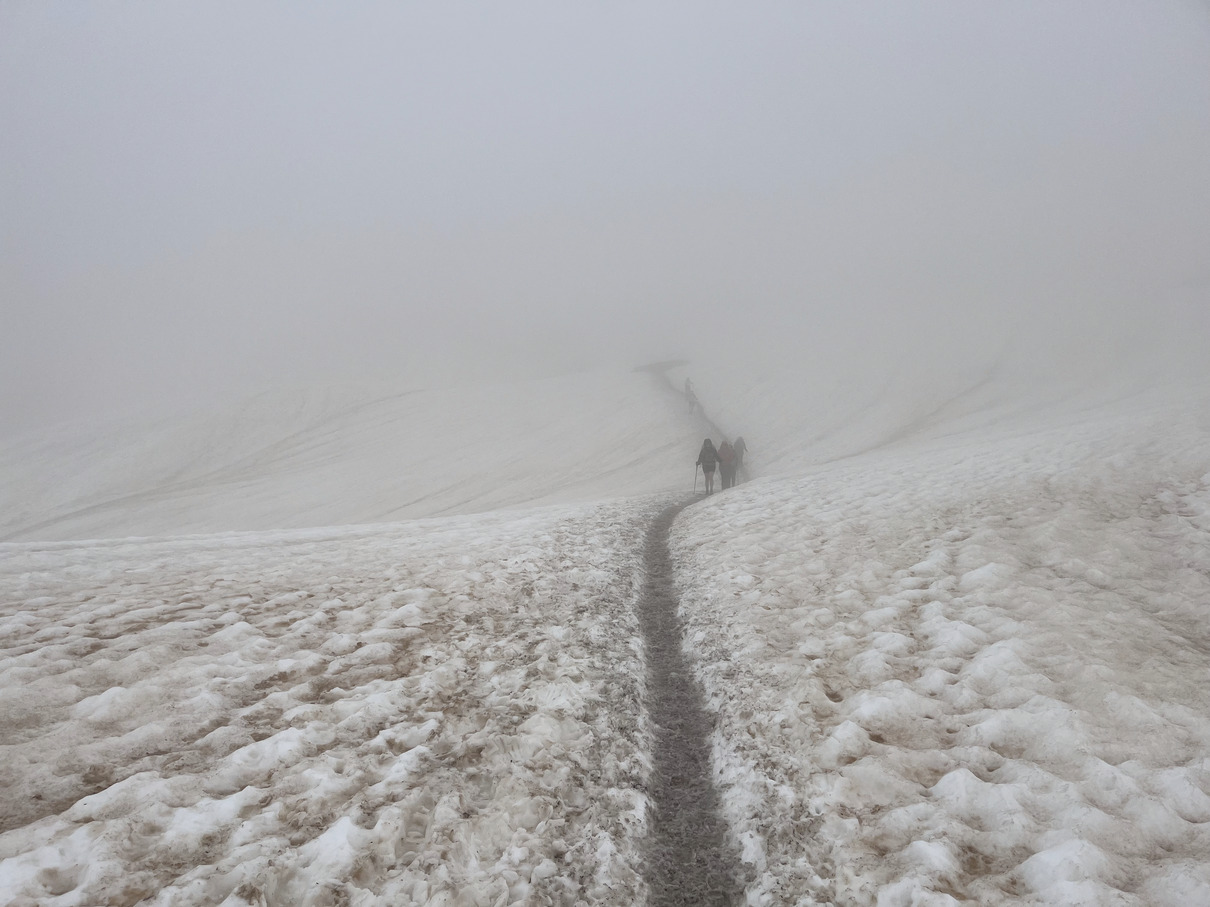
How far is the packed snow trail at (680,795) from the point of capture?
15.1 feet

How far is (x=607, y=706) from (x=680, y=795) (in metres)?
1.32

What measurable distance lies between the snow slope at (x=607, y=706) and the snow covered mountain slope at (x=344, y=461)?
16668 millimetres

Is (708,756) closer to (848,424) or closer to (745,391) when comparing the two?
(848,424)

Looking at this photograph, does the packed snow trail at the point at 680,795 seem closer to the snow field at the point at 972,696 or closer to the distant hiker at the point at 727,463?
the snow field at the point at 972,696

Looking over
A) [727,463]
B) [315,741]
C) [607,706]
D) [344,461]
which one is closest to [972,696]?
[607,706]

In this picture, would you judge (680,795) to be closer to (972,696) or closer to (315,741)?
(972,696)

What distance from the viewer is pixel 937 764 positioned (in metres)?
5.22

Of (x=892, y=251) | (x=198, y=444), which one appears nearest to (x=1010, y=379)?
(x=198, y=444)

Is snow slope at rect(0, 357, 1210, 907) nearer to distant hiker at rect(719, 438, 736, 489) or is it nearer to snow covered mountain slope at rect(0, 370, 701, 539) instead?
distant hiker at rect(719, 438, 736, 489)

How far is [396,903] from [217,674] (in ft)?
11.7

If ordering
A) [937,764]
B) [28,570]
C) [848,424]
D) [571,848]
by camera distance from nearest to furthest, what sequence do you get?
[571,848]
[937,764]
[28,570]
[848,424]

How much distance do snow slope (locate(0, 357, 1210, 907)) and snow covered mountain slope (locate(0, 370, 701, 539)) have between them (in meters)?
16.7

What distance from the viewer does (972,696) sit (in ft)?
19.8

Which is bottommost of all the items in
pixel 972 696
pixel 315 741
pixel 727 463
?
pixel 972 696
